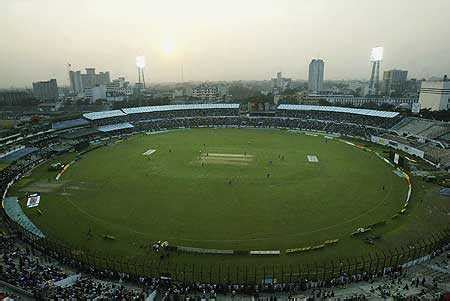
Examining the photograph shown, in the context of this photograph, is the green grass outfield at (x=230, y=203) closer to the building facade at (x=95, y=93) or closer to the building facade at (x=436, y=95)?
the building facade at (x=436, y=95)

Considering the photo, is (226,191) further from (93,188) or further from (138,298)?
(138,298)

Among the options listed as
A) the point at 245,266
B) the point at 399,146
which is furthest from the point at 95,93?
the point at 245,266

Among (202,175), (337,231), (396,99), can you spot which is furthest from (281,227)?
(396,99)

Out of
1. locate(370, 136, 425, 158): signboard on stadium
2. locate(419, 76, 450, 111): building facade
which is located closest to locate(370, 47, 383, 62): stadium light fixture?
locate(419, 76, 450, 111): building facade

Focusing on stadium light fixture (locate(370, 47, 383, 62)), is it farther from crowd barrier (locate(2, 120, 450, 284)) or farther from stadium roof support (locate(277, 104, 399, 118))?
crowd barrier (locate(2, 120, 450, 284))

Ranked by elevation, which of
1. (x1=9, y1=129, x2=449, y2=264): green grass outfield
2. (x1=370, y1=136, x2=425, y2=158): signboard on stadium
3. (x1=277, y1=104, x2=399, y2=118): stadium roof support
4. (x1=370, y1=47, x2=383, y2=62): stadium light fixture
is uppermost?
(x1=370, y1=47, x2=383, y2=62): stadium light fixture

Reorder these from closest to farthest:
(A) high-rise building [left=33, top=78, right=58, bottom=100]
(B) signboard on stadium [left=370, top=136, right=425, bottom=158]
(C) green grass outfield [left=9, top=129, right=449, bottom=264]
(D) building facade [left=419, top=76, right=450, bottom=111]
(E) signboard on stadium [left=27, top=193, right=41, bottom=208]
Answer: (C) green grass outfield [left=9, top=129, right=449, bottom=264], (E) signboard on stadium [left=27, top=193, right=41, bottom=208], (B) signboard on stadium [left=370, top=136, right=425, bottom=158], (D) building facade [left=419, top=76, right=450, bottom=111], (A) high-rise building [left=33, top=78, right=58, bottom=100]
